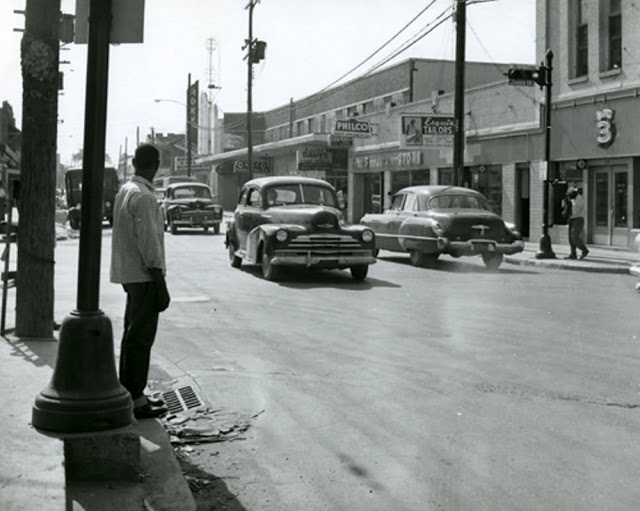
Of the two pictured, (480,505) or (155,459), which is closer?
(480,505)

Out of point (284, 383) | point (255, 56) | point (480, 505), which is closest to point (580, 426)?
point (480, 505)

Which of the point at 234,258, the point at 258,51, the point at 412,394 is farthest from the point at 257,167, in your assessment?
the point at 412,394

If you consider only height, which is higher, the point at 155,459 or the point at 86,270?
the point at 86,270

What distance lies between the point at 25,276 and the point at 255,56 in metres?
39.4

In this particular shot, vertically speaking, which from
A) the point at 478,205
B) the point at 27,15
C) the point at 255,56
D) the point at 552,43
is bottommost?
the point at 478,205

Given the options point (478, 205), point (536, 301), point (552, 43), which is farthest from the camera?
point (552, 43)

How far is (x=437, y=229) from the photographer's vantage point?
17.6m

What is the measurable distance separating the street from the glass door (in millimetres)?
10527

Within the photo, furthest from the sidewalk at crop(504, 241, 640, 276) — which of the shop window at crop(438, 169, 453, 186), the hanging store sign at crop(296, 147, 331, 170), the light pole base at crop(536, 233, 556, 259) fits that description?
the hanging store sign at crop(296, 147, 331, 170)

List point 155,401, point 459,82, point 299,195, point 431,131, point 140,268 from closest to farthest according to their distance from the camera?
point 140,268 < point 155,401 < point 299,195 < point 459,82 < point 431,131

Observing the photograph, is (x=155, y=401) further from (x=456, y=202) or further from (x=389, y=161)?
(x=389, y=161)

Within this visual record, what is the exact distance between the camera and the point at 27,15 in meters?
8.16

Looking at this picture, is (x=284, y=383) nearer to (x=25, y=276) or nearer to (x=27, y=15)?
(x=25, y=276)

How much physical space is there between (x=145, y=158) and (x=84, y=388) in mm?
1731
